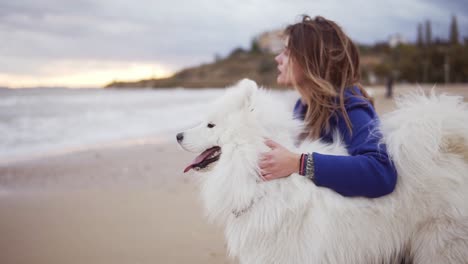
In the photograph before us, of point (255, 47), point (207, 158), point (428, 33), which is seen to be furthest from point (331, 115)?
point (255, 47)

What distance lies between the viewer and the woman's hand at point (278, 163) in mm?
1982

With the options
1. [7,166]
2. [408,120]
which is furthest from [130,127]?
[408,120]

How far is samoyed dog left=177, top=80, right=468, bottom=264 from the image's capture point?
6.19 ft

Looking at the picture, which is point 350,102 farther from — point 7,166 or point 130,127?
point 130,127

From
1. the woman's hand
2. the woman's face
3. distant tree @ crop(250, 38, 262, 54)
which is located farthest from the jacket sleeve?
distant tree @ crop(250, 38, 262, 54)

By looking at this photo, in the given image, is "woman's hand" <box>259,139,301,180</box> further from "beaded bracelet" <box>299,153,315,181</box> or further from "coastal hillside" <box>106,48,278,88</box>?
"coastal hillside" <box>106,48,278,88</box>

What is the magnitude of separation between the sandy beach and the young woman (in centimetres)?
52

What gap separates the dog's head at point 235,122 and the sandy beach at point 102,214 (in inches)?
43.1

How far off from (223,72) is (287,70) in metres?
100

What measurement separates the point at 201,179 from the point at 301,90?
0.98 metres

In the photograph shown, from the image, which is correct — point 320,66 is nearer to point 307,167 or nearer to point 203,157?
point 307,167

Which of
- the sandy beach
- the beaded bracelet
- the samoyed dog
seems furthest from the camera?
the sandy beach

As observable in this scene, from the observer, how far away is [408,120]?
80.1 inches

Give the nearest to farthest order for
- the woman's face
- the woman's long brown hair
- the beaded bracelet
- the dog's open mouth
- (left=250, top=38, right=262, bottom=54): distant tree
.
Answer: the beaded bracelet < the dog's open mouth < the woman's long brown hair < the woman's face < (left=250, top=38, right=262, bottom=54): distant tree
